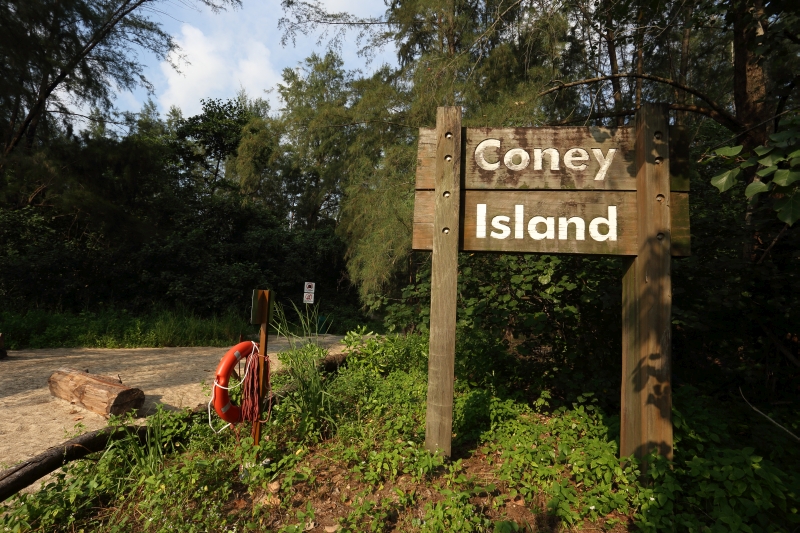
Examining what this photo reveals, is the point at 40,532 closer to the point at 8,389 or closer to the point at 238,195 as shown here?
the point at 8,389

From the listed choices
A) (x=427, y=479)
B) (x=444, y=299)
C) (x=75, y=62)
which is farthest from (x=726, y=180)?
(x=75, y=62)

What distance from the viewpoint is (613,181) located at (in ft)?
9.71

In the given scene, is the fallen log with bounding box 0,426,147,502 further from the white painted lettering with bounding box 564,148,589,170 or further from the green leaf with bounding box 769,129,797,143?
the green leaf with bounding box 769,129,797,143

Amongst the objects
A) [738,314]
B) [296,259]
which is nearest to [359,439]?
[738,314]

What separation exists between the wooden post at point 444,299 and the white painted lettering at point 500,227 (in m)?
0.23

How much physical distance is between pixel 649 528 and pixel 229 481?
93.4 inches

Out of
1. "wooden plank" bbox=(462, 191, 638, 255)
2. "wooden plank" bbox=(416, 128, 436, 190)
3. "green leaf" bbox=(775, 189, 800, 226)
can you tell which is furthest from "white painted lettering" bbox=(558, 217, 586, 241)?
"green leaf" bbox=(775, 189, 800, 226)

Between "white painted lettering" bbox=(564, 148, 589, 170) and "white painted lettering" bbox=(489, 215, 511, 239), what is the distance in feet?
1.68

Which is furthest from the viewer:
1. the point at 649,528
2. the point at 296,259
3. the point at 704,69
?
the point at 296,259

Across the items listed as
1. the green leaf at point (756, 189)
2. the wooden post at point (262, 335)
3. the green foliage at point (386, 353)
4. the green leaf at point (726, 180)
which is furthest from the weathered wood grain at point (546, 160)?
the green foliage at point (386, 353)

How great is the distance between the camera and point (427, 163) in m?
3.13

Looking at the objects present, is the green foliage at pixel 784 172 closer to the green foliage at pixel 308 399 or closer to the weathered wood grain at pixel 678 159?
the weathered wood grain at pixel 678 159

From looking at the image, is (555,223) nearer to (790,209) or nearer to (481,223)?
(481,223)

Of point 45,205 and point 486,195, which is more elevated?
point 45,205
